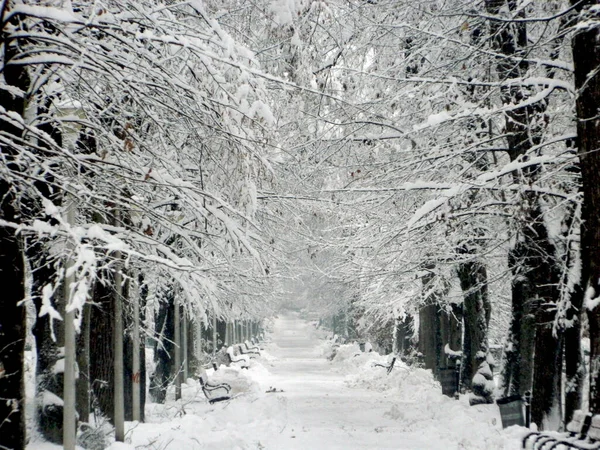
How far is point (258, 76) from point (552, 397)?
7.74 m

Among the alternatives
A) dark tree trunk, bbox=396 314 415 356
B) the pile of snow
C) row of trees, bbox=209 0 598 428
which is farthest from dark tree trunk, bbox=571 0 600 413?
dark tree trunk, bbox=396 314 415 356

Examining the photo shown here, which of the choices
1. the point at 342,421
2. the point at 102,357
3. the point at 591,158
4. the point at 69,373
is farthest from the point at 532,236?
the point at 69,373

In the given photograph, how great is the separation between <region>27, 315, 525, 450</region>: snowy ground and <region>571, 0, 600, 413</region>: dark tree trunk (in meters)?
2.79

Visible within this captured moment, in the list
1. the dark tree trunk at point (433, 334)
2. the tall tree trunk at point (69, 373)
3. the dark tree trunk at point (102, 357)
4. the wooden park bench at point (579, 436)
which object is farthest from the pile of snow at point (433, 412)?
the tall tree trunk at point (69, 373)

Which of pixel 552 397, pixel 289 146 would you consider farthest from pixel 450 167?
pixel 552 397

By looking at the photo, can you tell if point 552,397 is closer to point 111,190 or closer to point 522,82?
point 522,82

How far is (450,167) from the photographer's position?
1234 cm

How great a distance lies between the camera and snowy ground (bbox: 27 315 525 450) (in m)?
10.8

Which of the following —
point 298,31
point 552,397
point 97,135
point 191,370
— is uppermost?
point 298,31

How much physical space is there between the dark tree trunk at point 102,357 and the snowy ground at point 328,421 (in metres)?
0.64

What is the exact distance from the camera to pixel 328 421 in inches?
608

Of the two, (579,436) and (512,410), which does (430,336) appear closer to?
(512,410)

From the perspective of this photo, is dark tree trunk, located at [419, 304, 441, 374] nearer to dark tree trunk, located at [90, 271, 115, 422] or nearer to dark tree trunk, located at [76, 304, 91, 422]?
dark tree trunk, located at [90, 271, 115, 422]

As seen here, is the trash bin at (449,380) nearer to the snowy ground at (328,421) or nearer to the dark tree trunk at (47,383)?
the snowy ground at (328,421)
